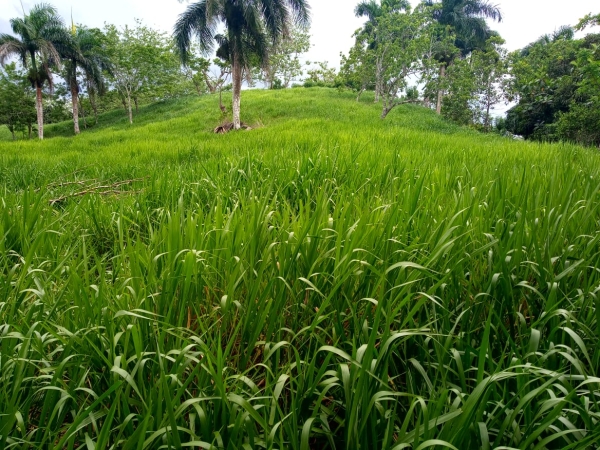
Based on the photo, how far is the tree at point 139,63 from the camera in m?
25.5

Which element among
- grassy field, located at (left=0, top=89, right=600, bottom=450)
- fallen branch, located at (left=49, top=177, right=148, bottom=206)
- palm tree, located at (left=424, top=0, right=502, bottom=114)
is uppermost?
palm tree, located at (left=424, top=0, right=502, bottom=114)

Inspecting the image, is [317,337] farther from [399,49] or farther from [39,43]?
[39,43]

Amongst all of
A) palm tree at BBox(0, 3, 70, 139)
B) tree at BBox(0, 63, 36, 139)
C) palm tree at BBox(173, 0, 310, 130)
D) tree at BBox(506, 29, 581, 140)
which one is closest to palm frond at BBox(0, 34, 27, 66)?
palm tree at BBox(0, 3, 70, 139)

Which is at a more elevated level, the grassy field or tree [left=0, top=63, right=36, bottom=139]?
tree [left=0, top=63, right=36, bottom=139]

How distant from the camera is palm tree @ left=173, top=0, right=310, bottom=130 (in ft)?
47.8

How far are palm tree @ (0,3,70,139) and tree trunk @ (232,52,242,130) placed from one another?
12322 millimetres

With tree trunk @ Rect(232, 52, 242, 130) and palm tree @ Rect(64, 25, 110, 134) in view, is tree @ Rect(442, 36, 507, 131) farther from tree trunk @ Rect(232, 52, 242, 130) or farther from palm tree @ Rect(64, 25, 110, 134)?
palm tree @ Rect(64, 25, 110, 134)

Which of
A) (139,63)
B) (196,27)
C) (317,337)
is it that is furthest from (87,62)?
(317,337)

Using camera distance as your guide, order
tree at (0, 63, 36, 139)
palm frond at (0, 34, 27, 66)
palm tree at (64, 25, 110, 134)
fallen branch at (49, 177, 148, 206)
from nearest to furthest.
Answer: fallen branch at (49, 177, 148, 206)
palm frond at (0, 34, 27, 66)
palm tree at (64, 25, 110, 134)
tree at (0, 63, 36, 139)

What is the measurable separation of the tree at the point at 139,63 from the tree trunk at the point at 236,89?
12.3 metres

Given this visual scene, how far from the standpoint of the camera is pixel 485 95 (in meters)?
24.3

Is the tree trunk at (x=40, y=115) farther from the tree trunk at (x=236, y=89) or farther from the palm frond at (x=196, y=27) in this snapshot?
the tree trunk at (x=236, y=89)

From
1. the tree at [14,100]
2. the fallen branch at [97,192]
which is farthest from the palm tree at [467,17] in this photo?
the tree at [14,100]

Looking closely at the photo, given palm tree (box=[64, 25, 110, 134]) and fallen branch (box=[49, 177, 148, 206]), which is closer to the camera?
fallen branch (box=[49, 177, 148, 206])
